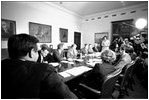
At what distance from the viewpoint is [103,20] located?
6.60 m

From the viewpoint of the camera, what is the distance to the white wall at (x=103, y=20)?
548 cm

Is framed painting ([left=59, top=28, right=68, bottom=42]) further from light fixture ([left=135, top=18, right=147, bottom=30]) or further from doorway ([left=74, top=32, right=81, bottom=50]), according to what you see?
light fixture ([left=135, top=18, right=147, bottom=30])

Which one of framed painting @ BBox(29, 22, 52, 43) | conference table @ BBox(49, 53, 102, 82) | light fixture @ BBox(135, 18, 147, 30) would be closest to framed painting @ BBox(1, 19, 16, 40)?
framed painting @ BBox(29, 22, 52, 43)

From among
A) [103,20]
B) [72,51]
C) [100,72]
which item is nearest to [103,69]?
[100,72]

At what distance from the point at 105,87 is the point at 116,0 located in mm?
4640

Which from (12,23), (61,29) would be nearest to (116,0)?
(61,29)

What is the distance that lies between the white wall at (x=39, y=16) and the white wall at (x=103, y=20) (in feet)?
2.86

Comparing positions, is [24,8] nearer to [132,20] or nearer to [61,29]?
[61,29]

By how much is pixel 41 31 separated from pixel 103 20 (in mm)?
3800

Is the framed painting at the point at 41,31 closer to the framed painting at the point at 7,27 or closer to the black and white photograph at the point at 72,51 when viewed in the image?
the black and white photograph at the point at 72,51

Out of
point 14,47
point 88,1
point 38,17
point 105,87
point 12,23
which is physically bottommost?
point 105,87

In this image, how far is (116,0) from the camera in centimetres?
486

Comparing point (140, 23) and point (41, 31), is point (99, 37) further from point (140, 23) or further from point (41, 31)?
point (41, 31)

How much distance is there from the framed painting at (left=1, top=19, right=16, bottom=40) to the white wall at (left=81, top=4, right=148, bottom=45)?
15.0 ft
